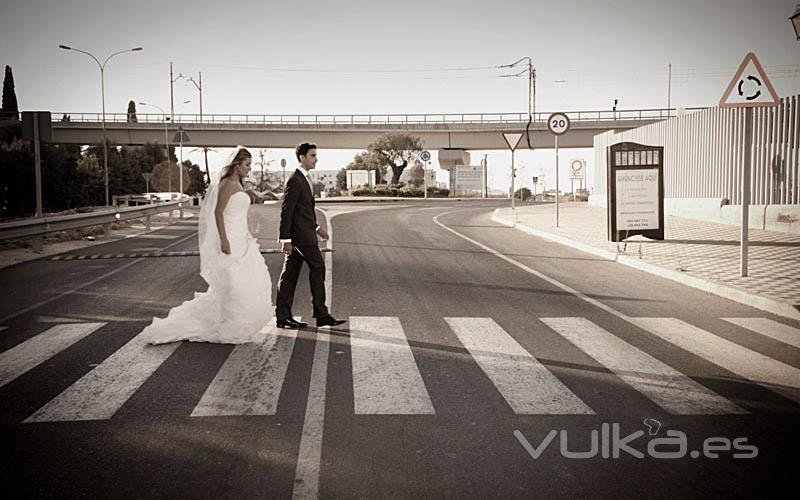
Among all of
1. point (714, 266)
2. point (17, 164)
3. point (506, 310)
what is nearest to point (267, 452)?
point (506, 310)

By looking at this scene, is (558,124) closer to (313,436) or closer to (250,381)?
(250,381)

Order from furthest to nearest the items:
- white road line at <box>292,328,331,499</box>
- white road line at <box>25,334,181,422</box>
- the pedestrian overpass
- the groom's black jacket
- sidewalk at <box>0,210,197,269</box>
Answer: the pedestrian overpass → sidewalk at <box>0,210,197,269</box> → the groom's black jacket → white road line at <box>25,334,181,422</box> → white road line at <box>292,328,331,499</box>

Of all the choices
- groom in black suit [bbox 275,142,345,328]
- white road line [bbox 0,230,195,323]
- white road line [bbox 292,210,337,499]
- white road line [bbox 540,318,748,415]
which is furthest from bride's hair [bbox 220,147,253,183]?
white road line [bbox 540,318,748,415]

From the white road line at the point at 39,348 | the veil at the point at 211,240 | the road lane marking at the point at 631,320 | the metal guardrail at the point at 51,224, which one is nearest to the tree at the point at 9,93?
the metal guardrail at the point at 51,224

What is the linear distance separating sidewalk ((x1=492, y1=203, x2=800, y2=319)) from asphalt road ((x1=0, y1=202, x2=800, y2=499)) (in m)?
0.51

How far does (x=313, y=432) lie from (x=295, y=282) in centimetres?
370

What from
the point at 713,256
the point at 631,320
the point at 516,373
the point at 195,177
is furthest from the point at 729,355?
the point at 195,177

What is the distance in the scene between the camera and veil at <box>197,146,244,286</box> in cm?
742

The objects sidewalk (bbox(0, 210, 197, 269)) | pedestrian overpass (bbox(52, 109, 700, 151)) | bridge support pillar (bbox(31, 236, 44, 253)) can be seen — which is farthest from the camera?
pedestrian overpass (bbox(52, 109, 700, 151))

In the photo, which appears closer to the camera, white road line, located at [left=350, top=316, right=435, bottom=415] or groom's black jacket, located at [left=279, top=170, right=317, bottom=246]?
white road line, located at [left=350, top=316, right=435, bottom=415]

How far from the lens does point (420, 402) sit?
17.0 ft

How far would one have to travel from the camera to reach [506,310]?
891cm

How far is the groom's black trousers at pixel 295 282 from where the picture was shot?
793cm

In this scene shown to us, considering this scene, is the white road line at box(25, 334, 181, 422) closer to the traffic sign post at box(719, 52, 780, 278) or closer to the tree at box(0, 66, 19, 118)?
the traffic sign post at box(719, 52, 780, 278)
